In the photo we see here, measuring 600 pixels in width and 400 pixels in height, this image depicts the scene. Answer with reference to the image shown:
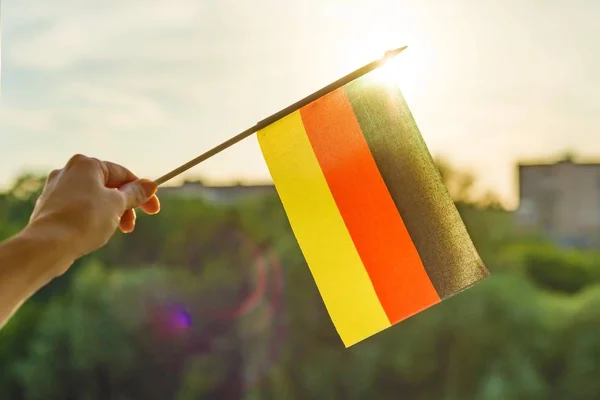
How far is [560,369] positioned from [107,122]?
18.9ft

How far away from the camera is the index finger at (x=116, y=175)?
0.73 metres

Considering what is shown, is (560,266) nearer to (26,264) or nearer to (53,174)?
(53,174)

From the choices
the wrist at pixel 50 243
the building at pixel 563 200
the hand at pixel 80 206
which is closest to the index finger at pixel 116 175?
the hand at pixel 80 206

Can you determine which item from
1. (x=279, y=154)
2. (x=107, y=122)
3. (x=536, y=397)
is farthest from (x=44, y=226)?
(x=536, y=397)

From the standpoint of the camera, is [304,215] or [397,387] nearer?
[304,215]

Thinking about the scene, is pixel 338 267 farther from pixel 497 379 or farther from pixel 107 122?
pixel 497 379

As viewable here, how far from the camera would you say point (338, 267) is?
1094 millimetres

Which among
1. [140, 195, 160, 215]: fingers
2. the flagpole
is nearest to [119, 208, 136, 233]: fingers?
[140, 195, 160, 215]: fingers

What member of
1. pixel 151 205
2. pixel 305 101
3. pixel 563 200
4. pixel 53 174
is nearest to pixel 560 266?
pixel 563 200

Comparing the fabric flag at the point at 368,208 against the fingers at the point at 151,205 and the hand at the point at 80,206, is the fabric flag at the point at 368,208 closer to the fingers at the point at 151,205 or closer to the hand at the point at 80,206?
the fingers at the point at 151,205

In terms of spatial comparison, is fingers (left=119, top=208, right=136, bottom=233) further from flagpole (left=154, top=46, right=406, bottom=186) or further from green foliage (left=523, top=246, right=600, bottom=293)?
green foliage (left=523, top=246, right=600, bottom=293)

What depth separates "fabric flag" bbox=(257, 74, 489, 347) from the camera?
1.06 m

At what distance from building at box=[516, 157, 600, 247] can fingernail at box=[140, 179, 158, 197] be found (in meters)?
11.4

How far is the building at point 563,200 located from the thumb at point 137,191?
11434 mm
